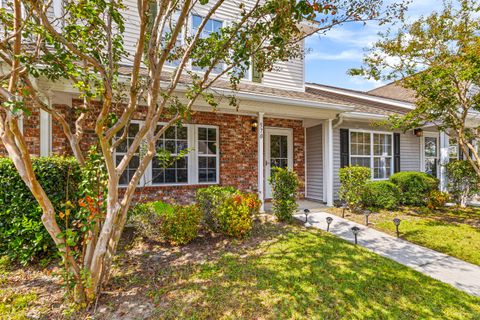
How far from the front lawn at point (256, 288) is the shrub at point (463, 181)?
653cm

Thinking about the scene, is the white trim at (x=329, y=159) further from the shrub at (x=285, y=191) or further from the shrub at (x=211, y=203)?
the shrub at (x=211, y=203)

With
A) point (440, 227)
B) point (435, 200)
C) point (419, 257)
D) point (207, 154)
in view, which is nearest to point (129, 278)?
point (207, 154)

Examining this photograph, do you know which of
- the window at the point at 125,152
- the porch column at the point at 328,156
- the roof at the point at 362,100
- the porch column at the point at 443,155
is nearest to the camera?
the window at the point at 125,152

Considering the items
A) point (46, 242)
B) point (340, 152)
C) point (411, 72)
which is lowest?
point (46, 242)

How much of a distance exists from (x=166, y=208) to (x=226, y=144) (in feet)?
12.6

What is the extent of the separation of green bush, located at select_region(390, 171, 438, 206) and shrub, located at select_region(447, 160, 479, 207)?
0.97 meters

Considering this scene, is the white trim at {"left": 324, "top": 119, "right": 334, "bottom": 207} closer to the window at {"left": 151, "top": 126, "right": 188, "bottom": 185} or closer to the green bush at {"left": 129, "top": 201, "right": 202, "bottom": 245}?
the window at {"left": 151, "top": 126, "right": 188, "bottom": 185}

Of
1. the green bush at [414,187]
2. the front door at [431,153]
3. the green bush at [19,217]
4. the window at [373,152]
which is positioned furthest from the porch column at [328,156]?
the green bush at [19,217]

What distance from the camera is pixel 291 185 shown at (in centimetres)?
559

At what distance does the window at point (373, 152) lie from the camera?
28.8 feet

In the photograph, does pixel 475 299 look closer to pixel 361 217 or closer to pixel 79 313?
pixel 361 217

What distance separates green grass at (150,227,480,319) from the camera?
2.70 meters

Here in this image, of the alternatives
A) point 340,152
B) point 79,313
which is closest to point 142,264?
point 79,313

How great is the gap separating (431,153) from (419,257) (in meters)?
8.13
